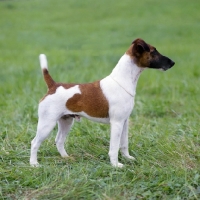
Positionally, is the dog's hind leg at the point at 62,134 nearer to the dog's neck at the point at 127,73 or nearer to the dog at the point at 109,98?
the dog at the point at 109,98

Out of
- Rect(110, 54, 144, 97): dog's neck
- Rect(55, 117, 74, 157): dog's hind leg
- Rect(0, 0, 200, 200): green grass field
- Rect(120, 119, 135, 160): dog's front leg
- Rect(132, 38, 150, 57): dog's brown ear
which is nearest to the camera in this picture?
Rect(0, 0, 200, 200): green grass field

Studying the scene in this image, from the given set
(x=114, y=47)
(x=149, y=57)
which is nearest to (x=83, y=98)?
(x=149, y=57)

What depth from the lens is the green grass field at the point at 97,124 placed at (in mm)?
4859

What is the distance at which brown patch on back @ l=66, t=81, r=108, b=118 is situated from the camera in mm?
5406

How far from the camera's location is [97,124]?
23.8 ft

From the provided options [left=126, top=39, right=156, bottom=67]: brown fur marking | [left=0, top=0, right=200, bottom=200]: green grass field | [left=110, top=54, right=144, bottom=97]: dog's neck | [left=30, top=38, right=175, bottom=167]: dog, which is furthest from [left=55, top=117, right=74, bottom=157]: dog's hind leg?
[left=126, top=39, right=156, bottom=67]: brown fur marking

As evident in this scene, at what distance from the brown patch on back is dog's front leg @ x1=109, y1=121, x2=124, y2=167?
0.16 m

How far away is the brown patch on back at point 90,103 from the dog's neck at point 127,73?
24 centimetres

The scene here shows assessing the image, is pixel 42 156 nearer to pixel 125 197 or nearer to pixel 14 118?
pixel 125 197

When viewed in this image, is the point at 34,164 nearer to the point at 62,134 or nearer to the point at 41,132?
the point at 41,132

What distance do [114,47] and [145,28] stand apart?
11.9 feet

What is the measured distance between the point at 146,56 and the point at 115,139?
95 cm

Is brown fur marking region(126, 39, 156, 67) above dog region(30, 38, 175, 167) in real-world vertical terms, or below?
above

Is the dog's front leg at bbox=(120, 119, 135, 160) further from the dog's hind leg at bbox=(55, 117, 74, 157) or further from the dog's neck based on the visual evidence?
the dog's hind leg at bbox=(55, 117, 74, 157)
